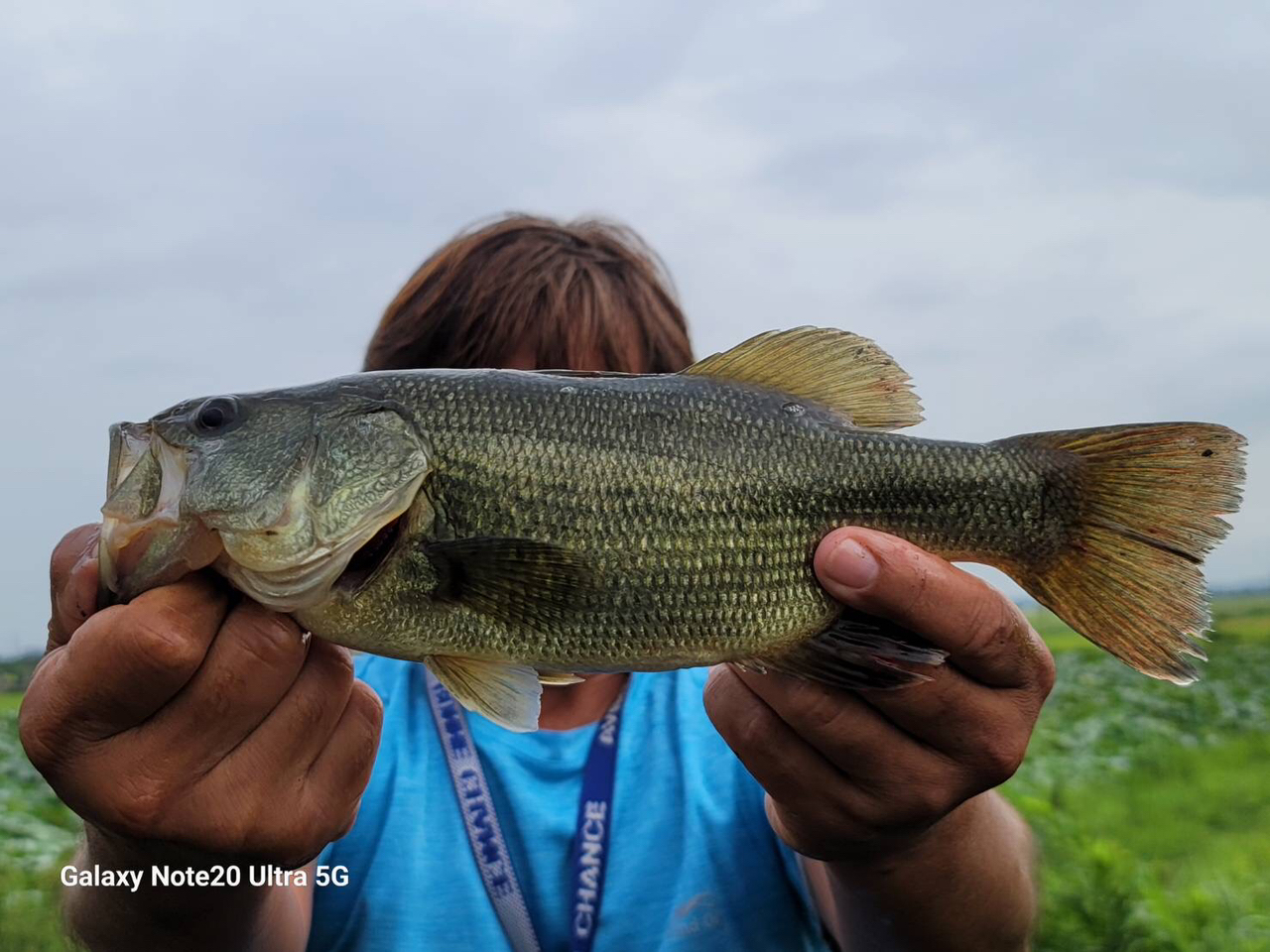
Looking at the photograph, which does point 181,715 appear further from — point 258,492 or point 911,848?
point 911,848

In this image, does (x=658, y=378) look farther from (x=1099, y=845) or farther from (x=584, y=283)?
(x=1099, y=845)

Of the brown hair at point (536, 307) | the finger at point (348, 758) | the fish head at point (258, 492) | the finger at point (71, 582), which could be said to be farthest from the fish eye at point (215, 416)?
the brown hair at point (536, 307)

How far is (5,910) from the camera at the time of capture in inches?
213

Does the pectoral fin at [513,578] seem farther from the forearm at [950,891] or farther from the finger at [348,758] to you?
the forearm at [950,891]

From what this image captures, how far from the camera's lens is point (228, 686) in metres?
2.01

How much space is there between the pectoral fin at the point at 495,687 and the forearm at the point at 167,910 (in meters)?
0.65

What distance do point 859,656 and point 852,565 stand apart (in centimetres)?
22

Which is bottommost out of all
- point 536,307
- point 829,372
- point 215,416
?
point 215,416

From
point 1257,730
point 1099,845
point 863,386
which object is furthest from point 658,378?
point 1257,730

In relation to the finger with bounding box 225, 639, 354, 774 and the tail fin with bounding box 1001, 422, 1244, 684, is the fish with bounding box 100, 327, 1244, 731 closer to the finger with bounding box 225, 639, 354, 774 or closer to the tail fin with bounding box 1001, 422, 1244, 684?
the tail fin with bounding box 1001, 422, 1244, 684

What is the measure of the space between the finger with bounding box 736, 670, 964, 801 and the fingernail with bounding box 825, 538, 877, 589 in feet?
0.95

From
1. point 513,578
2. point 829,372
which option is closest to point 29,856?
point 513,578

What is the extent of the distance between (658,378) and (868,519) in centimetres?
56

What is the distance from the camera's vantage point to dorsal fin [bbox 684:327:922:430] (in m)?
2.31
